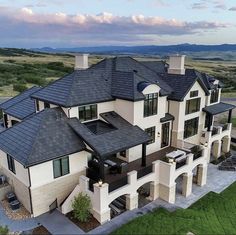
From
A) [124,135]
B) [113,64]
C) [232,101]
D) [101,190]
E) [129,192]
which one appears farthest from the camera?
[232,101]

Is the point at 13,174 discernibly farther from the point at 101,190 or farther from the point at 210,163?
the point at 210,163

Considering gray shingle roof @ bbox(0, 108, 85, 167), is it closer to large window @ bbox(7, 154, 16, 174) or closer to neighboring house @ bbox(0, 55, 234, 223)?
neighboring house @ bbox(0, 55, 234, 223)

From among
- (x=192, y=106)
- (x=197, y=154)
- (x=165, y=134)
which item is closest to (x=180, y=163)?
(x=197, y=154)

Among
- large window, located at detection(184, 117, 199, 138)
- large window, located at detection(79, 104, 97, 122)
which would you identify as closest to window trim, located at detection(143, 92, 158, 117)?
large window, located at detection(79, 104, 97, 122)

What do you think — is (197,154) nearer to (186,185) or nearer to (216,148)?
(186,185)

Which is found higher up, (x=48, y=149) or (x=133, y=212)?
(x=48, y=149)

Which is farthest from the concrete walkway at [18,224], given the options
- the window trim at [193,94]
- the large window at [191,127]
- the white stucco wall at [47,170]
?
the window trim at [193,94]

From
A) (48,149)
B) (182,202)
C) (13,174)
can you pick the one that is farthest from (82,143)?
(182,202)
